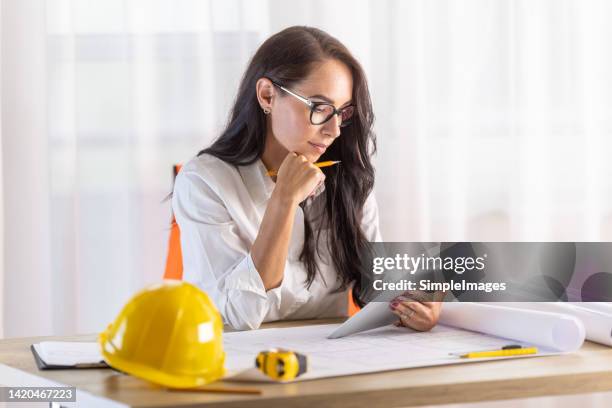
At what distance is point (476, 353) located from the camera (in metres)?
1.23

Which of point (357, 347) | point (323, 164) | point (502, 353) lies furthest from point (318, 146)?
point (502, 353)

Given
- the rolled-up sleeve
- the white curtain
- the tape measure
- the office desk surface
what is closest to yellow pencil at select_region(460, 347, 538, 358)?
the office desk surface

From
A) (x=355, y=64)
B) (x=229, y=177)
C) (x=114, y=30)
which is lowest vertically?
(x=229, y=177)

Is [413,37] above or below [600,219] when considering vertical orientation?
above

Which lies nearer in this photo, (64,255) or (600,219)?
(64,255)

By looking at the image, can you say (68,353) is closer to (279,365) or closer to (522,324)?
(279,365)

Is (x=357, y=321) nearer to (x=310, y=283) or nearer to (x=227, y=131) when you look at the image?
(x=310, y=283)

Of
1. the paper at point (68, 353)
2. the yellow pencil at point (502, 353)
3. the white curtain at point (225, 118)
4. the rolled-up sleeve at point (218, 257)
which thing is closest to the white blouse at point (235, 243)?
the rolled-up sleeve at point (218, 257)

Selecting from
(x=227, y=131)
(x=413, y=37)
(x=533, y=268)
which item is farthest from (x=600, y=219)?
(x=227, y=131)

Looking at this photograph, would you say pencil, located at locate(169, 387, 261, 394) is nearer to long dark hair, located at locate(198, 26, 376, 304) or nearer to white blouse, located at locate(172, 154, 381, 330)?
white blouse, located at locate(172, 154, 381, 330)

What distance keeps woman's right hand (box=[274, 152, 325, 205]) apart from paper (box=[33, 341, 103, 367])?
533 millimetres

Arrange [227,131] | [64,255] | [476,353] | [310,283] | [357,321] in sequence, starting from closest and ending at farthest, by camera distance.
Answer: [476,353] → [357,321] → [310,283] → [227,131] → [64,255]

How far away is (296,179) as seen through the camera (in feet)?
5.78

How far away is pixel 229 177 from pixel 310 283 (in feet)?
0.91
